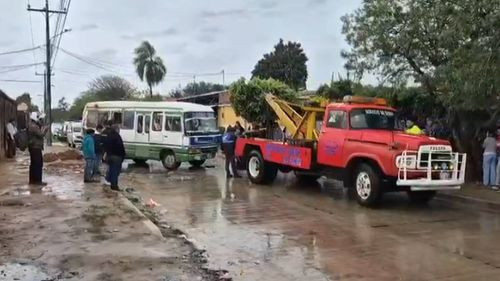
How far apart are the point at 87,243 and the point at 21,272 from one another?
1.55 m

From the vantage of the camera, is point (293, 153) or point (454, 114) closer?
point (293, 153)

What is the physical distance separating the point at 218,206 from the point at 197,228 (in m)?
2.60

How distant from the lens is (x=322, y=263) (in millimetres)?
7855

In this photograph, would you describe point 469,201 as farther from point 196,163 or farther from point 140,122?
point 140,122

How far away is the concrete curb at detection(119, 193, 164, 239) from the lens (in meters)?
9.29

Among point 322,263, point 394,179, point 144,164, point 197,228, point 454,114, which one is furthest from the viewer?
point 144,164

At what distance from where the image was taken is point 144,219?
10.4 m

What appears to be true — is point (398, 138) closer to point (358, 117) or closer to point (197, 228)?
point (358, 117)

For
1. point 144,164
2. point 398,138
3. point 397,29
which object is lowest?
point 144,164

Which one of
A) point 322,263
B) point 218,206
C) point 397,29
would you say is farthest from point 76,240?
point 397,29

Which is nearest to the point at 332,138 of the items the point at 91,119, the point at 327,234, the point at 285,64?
the point at 327,234

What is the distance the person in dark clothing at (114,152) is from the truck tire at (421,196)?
22.9ft

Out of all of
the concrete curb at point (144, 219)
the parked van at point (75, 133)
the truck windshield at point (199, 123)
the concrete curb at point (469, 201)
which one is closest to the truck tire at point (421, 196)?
the concrete curb at point (469, 201)

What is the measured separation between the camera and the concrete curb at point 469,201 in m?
12.9
